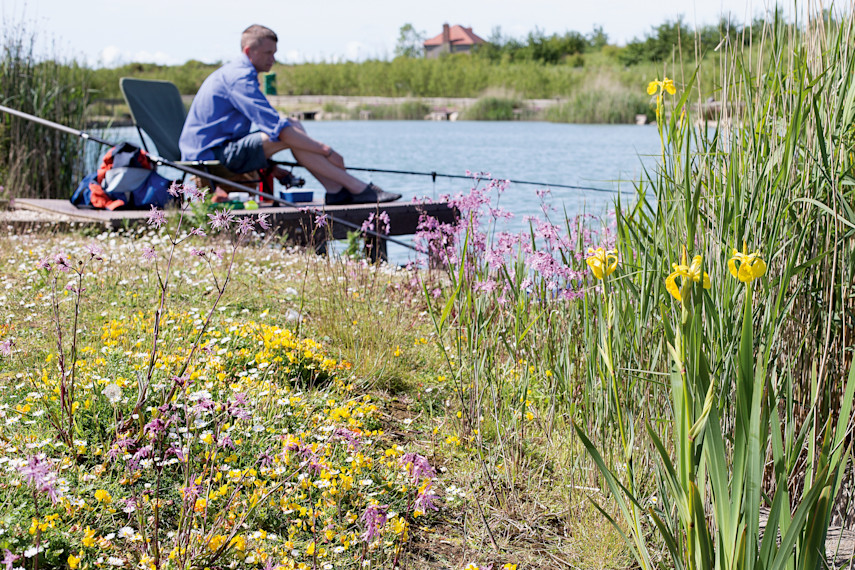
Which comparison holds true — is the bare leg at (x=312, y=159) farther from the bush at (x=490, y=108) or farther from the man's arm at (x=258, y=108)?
the bush at (x=490, y=108)

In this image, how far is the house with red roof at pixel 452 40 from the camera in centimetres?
8800

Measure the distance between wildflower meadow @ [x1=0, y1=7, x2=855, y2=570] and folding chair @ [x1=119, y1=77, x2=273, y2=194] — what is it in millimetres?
4169

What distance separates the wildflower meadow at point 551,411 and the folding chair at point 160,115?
164 inches

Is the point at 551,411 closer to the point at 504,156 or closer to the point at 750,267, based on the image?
the point at 750,267

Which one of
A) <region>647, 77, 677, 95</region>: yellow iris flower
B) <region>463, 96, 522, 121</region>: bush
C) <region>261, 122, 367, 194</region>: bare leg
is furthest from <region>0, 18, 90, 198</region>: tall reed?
<region>463, 96, 522, 121</region>: bush

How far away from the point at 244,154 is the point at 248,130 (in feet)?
0.96

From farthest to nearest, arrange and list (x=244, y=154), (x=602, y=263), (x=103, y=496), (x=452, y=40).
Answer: (x=452, y=40)
(x=244, y=154)
(x=103, y=496)
(x=602, y=263)

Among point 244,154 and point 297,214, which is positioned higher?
point 244,154

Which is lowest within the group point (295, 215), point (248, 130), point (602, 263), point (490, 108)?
point (295, 215)

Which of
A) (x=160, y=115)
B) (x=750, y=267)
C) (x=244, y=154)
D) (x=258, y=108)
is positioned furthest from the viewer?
(x=160, y=115)

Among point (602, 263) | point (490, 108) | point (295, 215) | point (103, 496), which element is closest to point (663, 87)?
point (602, 263)

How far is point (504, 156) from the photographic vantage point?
13.9 m

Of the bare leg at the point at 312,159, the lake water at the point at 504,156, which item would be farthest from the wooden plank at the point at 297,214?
the lake water at the point at 504,156

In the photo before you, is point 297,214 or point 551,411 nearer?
point 551,411
